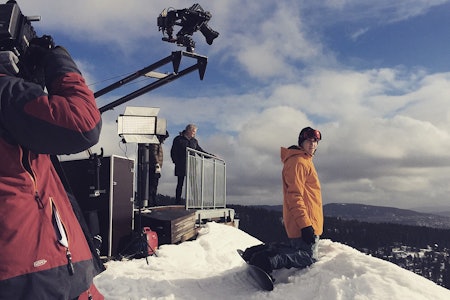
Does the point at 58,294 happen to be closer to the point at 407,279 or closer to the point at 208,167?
the point at 407,279

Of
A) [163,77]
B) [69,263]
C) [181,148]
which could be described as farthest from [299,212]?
[163,77]

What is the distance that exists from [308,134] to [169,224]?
3464mm

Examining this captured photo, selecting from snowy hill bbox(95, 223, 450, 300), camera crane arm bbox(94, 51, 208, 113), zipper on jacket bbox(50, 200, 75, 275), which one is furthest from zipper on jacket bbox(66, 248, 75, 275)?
camera crane arm bbox(94, 51, 208, 113)

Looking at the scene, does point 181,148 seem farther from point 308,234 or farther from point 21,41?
point 21,41

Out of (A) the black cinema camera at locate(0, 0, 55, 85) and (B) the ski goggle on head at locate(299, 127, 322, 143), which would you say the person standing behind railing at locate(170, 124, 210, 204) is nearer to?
(B) the ski goggle on head at locate(299, 127, 322, 143)

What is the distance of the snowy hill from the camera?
4.65m

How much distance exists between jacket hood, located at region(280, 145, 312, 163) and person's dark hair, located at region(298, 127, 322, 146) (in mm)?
146

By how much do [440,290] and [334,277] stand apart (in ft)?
3.94

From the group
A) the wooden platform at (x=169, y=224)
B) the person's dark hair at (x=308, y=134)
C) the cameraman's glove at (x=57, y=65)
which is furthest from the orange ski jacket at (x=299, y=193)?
the cameraman's glove at (x=57, y=65)

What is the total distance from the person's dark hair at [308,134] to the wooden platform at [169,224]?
3317 millimetres

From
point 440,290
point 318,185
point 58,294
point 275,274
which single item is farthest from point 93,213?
point 58,294

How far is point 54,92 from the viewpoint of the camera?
1.50 m

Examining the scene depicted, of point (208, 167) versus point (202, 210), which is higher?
point (208, 167)

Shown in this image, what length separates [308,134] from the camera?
5648mm
